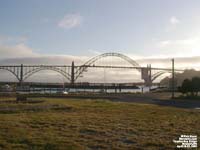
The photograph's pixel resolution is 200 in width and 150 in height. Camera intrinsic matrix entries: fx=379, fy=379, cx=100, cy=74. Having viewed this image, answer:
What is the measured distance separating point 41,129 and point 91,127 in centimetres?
276

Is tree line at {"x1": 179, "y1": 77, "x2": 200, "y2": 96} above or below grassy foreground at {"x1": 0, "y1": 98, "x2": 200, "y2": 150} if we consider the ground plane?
above

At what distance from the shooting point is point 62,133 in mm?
17578

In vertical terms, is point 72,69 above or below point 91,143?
above

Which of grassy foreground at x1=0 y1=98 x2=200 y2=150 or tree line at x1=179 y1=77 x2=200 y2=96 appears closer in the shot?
grassy foreground at x1=0 y1=98 x2=200 y2=150

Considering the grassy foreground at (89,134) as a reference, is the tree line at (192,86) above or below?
above

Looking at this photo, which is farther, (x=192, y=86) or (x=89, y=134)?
(x=192, y=86)

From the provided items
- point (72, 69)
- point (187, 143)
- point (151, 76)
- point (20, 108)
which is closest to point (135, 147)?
point (187, 143)

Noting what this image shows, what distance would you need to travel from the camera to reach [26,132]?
17.4 meters

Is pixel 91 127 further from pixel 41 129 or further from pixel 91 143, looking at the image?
pixel 91 143

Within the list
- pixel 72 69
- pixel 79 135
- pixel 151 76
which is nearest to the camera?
pixel 79 135

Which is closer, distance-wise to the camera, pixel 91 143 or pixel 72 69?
pixel 91 143

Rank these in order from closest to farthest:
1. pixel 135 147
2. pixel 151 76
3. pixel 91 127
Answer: pixel 135 147, pixel 91 127, pixel 151 76

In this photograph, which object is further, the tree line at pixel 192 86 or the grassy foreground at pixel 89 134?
the tree line at pixel 192 86

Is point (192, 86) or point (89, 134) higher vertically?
point (192, 86)
